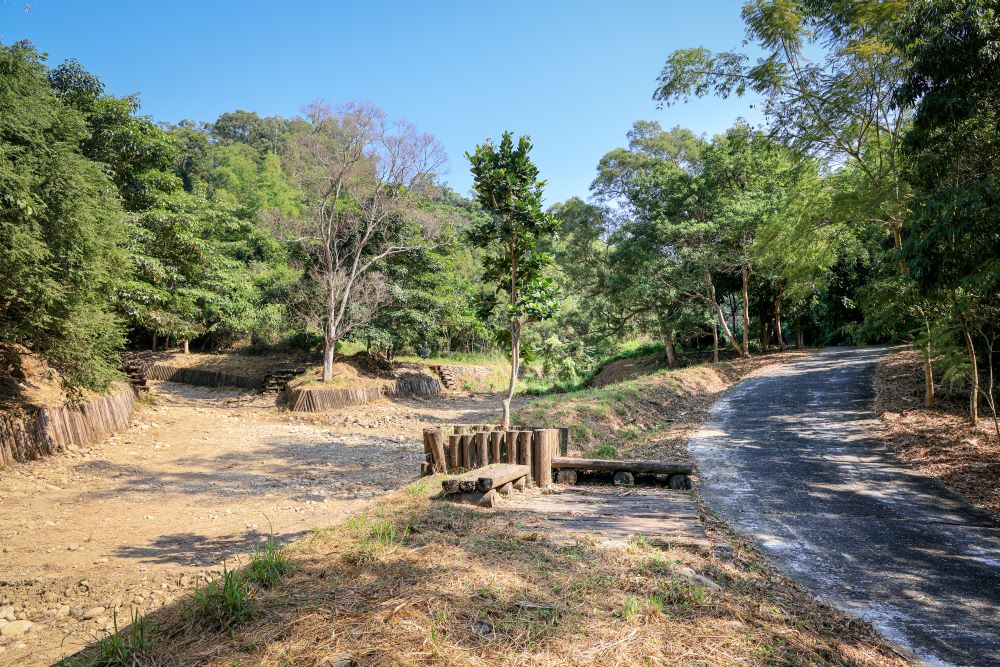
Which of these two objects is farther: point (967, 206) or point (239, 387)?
point (239, 387)

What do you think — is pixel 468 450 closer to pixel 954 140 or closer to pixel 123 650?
pixel 123 650

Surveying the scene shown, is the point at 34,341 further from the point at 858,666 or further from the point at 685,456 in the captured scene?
the point at 858,666

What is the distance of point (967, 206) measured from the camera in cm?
523

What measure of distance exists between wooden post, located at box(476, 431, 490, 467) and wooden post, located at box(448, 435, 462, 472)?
220 millimetres

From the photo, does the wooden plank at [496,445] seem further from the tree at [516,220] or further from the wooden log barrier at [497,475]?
the tree at [516,220]

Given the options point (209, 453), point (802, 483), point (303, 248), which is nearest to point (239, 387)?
point (303, 248)

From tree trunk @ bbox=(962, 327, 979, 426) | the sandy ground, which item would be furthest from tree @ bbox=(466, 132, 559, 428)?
tree trunk @ bbox=(962, 327, 979, 426)

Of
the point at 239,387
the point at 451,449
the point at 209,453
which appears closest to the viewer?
the point at 451,449

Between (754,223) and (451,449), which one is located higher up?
(754,223)

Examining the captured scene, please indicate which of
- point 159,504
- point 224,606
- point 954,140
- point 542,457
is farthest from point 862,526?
point 159,504

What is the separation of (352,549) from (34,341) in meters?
8.98

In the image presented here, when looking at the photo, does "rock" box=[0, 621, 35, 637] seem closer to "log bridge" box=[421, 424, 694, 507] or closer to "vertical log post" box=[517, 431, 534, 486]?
"log bridge" box=[421, 424, 694, 507]

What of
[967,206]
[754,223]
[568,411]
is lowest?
[568,411]

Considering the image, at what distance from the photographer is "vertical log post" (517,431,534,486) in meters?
5.87
